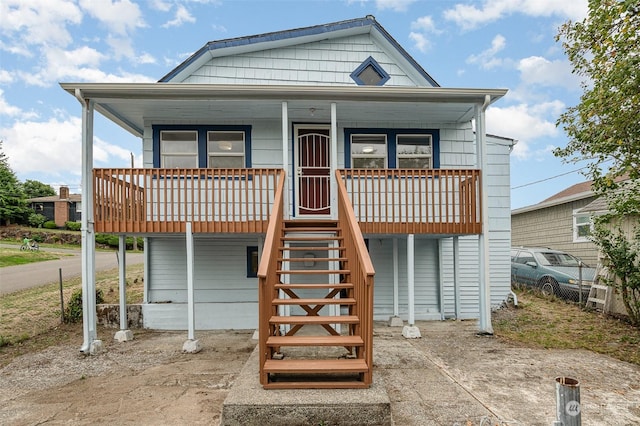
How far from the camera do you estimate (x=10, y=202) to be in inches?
1276

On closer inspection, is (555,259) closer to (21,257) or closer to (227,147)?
(227,147)

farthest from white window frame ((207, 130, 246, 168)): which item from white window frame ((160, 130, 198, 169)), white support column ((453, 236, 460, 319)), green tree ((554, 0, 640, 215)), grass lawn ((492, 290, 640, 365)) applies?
green tree ((554, 0, 640, 215))

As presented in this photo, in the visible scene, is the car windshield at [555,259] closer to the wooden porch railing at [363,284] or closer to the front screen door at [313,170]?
the front screen door at [313,170]

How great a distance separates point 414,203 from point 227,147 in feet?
13.8

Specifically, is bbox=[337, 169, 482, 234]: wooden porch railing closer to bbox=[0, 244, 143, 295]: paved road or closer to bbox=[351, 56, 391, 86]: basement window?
bbox=[351, 56, 391, 86]: basement window

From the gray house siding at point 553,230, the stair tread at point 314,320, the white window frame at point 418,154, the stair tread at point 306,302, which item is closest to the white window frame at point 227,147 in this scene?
the white window frame at point 418,154

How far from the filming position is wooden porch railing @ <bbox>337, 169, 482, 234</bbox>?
6859 mm

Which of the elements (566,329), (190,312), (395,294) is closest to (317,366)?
(190,312)

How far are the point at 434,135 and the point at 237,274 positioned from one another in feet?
17.8

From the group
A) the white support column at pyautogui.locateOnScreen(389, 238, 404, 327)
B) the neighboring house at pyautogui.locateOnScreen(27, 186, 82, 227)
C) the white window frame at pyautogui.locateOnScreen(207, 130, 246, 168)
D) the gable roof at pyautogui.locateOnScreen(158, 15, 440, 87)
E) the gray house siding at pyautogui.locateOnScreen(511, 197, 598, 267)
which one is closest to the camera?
the white support column at pyautogui.locateOnScreen(389, 238, 404, 327)

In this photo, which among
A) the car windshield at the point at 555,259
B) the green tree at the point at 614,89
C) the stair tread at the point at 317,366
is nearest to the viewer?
the stair tread at the point at 317,366

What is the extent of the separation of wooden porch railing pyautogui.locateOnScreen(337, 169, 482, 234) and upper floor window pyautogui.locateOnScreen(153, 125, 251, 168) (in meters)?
2.61

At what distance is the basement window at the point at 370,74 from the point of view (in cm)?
888

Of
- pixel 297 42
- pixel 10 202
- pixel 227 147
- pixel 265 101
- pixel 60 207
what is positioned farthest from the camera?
pixel 60 207
